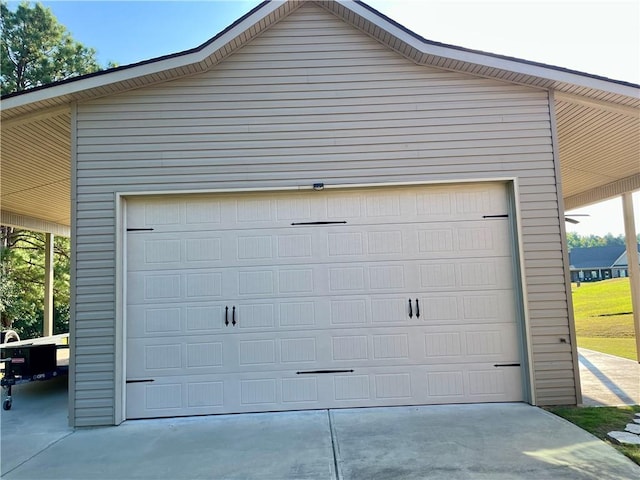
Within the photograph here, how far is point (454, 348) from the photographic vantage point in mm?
4957

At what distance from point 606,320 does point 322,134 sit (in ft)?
52.2

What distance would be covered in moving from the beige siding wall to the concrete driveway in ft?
4.22

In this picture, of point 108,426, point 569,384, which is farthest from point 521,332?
point 108,426

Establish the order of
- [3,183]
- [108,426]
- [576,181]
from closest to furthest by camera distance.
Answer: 1. [108,426]
2. [3,183]
3. [576,181]

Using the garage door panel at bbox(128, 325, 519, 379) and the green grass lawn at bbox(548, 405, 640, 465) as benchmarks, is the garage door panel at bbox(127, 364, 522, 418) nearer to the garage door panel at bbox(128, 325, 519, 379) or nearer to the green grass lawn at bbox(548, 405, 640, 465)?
the garage door panel at bbox(128, 325, 519, 379)

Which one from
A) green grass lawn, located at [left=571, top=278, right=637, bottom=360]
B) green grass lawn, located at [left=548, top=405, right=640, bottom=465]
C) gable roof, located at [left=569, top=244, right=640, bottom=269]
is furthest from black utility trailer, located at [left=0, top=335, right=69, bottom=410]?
gable roof, located at [left=569, top=244, right=640, bottom=269]

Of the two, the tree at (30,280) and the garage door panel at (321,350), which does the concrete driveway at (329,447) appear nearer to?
the garage door panel at (321,350)

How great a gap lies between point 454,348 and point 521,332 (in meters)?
0.81

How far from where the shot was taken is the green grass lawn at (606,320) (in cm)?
989

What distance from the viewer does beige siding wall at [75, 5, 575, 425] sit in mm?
4918

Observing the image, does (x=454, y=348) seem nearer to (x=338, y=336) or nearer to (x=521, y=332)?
(x=521, y=332)

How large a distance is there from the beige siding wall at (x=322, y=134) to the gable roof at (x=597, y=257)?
45.5 metres

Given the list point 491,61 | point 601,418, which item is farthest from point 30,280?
point 601,418

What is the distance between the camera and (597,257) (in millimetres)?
45188
